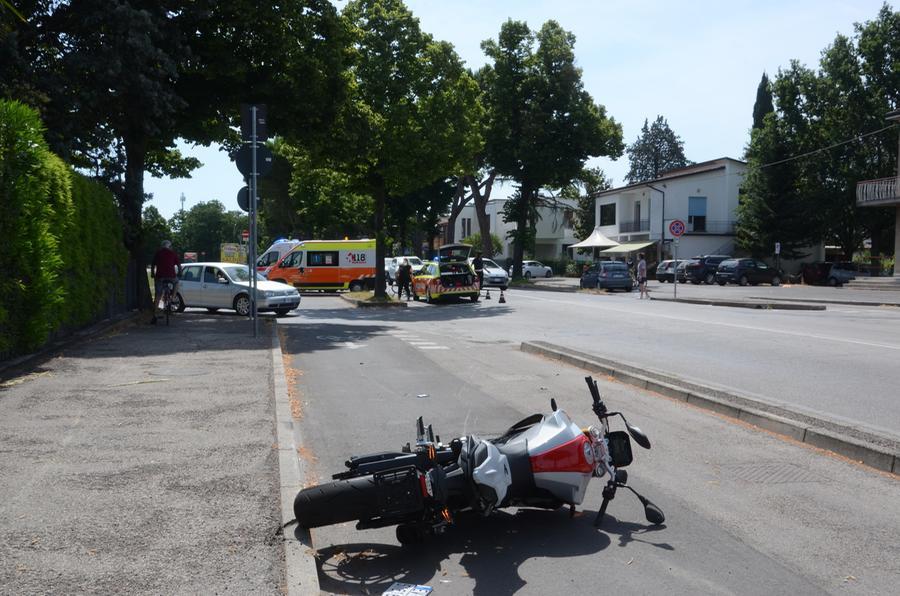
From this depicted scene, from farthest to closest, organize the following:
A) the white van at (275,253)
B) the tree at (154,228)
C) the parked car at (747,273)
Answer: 1. the parked car at (747,273)
2. the white van at (275,253)
3. the tree at (154,228)

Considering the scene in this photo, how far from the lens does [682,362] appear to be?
1261 centimetres

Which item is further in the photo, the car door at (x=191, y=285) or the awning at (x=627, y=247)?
the awning at (x=627, y=247)

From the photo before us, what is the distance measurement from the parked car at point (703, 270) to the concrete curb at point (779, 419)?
42909 millimetres

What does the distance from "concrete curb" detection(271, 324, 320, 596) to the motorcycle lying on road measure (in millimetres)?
118

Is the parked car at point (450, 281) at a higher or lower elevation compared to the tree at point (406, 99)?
lower

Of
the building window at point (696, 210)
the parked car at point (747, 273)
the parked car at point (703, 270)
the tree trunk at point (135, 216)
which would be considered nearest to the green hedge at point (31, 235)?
the tree trunk at point (135, 216)

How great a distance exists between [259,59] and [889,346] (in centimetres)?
1519

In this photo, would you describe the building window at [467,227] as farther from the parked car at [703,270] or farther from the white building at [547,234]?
the parked car at [703,270]

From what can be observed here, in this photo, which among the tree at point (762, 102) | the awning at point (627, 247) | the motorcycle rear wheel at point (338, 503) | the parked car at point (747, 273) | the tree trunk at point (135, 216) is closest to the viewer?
the motorcycle rear wheel at point (338, 503)

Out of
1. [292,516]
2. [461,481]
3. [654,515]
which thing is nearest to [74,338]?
[292,516]

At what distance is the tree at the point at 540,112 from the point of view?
4962 centimetres

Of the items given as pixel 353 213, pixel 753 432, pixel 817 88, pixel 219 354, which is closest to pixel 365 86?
pixel 219 354

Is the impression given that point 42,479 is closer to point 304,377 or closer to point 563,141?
point 304,377

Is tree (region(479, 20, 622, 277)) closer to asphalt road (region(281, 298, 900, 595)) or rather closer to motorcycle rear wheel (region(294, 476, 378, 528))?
asphalt road (region(281, 298, 900, 595))
